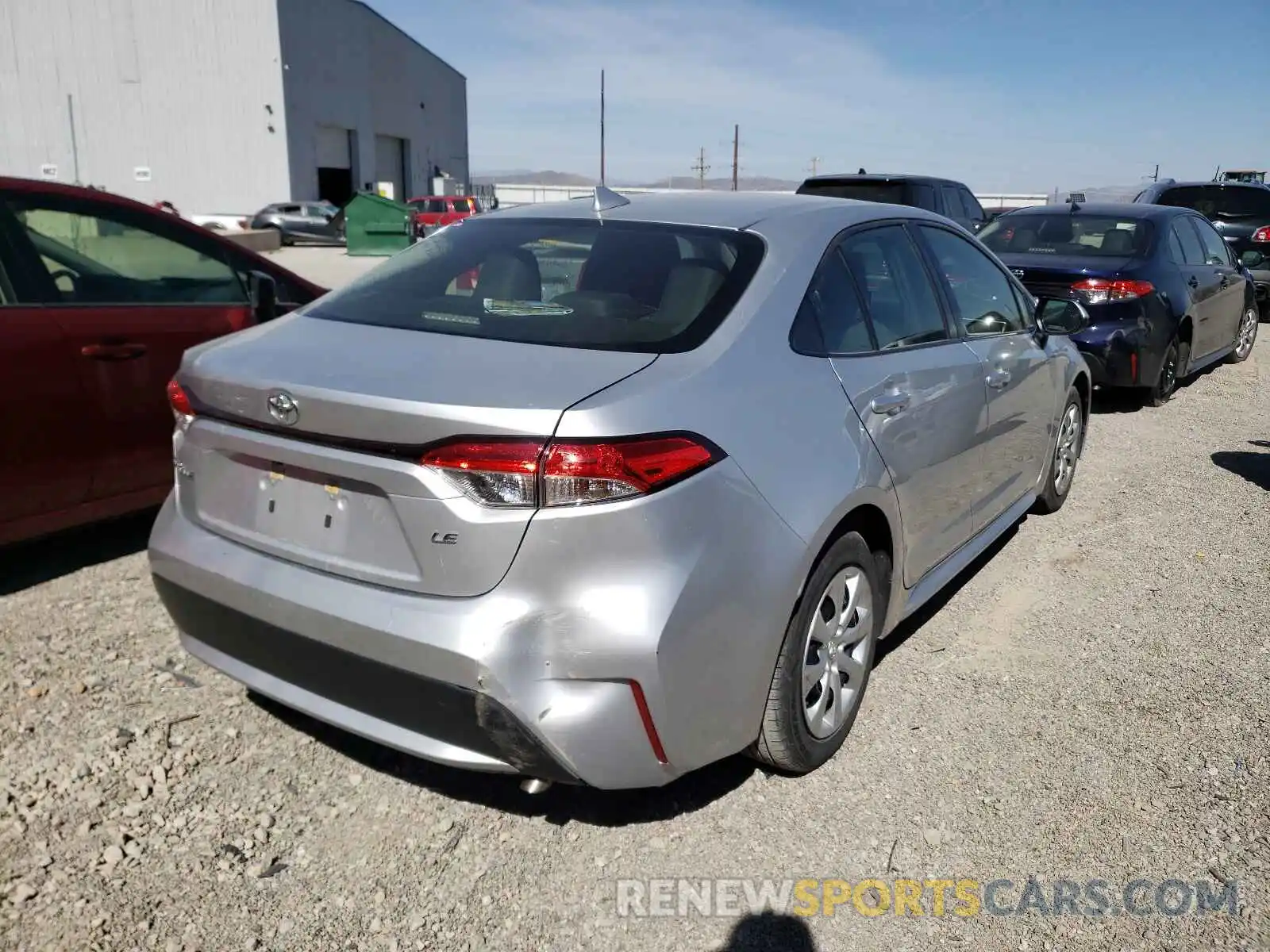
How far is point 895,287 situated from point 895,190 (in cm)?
833

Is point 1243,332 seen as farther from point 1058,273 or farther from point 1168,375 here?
point 1058,273

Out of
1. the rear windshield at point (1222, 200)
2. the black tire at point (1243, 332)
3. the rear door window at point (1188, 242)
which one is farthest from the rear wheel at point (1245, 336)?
the rear windshield at point (1222, 200)

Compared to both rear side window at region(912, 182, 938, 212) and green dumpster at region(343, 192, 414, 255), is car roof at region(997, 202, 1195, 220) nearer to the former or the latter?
rear side window at region(912, 182, 938, 212)

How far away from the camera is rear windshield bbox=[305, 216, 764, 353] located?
8.60ft

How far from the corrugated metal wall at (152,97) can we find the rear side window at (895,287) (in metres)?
39.7

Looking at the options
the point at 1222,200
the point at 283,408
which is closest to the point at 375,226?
the point at 1222,200

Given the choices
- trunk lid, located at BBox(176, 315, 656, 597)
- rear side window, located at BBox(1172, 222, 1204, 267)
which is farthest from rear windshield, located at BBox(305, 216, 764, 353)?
rear side window, located at BBox(1172, 222, 1204, 267)

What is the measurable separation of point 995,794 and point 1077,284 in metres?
5.68

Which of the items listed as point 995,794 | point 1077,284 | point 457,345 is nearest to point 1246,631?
point 995,794

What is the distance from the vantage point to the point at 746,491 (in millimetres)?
2395

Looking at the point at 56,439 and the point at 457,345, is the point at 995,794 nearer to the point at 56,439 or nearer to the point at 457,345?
the point at 457,345

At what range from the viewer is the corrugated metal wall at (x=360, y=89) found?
131 feet

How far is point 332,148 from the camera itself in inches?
1724

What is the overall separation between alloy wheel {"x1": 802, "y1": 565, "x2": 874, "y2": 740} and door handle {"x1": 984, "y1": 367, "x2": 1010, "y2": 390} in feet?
4.17
